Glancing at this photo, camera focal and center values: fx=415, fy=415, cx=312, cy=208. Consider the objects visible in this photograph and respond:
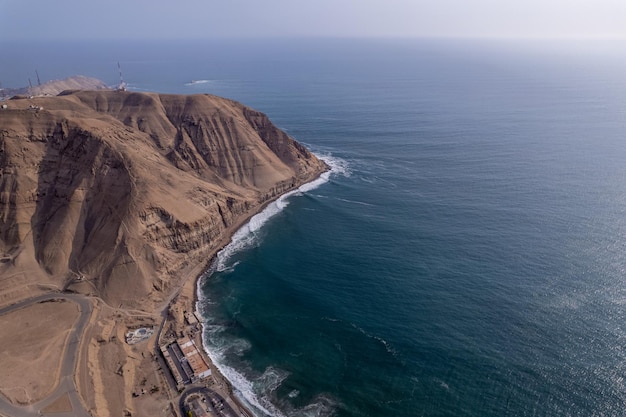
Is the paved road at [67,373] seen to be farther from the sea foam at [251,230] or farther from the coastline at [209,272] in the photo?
the sea foam at [251,230]

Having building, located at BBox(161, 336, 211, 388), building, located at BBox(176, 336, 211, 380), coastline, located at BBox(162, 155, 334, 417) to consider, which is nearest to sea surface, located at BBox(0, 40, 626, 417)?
coastline, located at BBox(162, 155, 334, 417)

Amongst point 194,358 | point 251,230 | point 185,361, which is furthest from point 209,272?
point 185,361

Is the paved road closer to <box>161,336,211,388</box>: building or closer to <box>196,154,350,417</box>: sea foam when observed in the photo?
<box>161,336,211,388</box>: building

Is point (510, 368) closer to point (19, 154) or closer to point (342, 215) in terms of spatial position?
point (342, 215)

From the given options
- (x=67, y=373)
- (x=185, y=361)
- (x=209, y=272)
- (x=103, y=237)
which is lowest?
(x=67, y=373)

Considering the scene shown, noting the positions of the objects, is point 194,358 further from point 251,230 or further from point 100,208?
point 251,230

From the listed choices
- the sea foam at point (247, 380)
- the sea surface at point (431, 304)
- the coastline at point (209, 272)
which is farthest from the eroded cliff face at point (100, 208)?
the sea surface at point (431, 304)

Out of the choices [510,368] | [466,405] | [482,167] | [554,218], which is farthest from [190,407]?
[482,167]
